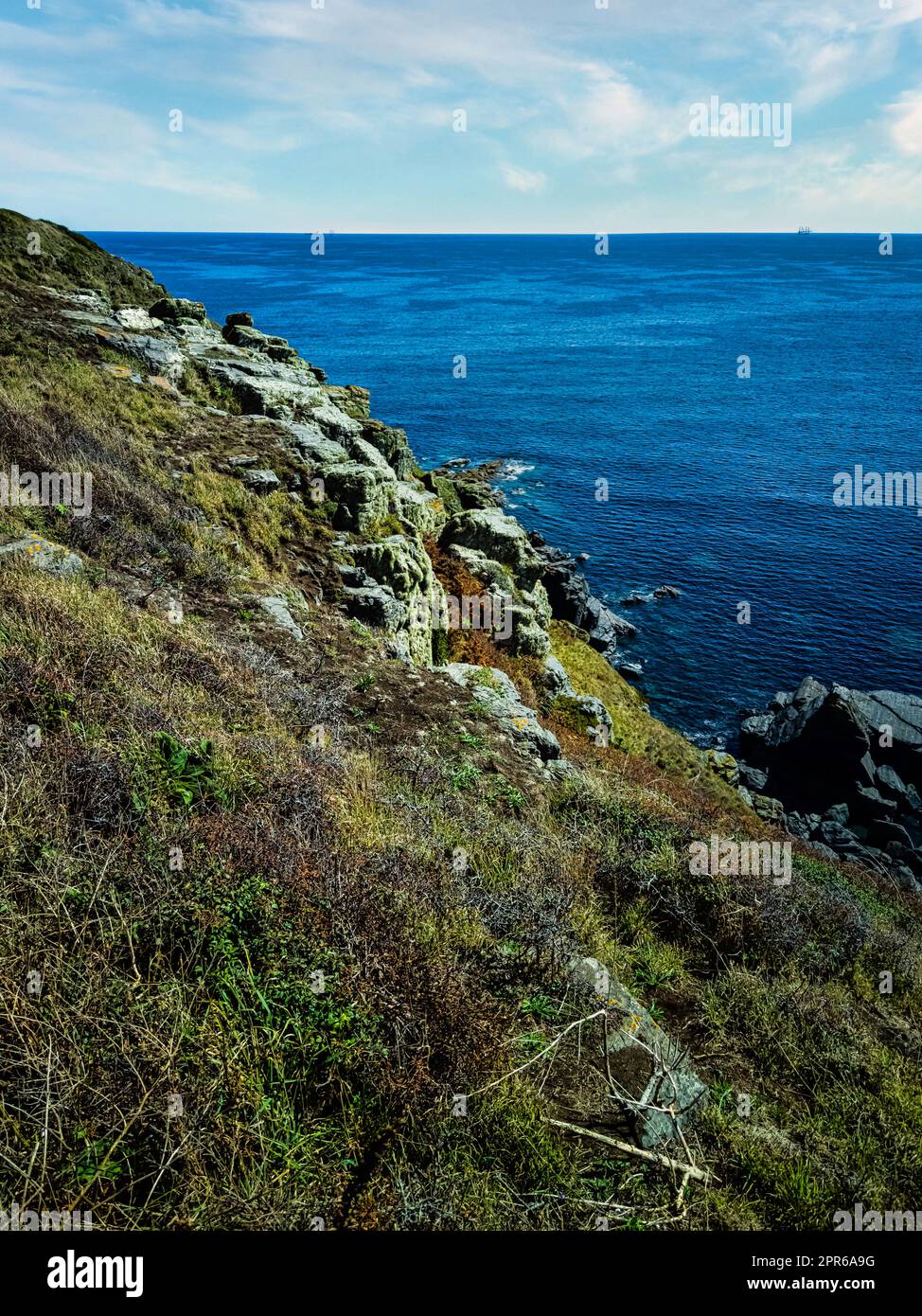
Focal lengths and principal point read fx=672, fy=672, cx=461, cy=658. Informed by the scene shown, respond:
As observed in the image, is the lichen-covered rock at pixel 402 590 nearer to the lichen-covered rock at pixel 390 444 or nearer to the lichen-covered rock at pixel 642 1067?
the lichen-covered rock at pixel 390 444

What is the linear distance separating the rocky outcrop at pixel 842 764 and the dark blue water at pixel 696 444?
7.61ft

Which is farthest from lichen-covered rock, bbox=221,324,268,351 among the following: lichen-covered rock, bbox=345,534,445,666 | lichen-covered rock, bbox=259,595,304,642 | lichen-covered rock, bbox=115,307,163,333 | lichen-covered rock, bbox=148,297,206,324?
lichen-covered rock, bbox=259,595,304,642

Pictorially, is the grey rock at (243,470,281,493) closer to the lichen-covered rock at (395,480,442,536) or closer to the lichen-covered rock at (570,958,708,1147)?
the lichen-covered rock at (395,480,442,536)

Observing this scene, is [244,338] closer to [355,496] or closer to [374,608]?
[355,496]

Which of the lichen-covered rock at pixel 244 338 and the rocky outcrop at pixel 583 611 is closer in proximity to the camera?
the lichen-covered rock at pixel 244 338

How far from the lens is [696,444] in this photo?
207 feet

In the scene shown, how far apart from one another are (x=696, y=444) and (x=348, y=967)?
2623 inches

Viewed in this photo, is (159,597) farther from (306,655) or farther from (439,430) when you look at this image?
(439,430)

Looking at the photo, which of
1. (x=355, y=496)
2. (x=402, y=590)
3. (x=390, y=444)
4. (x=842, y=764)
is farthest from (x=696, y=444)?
(x=402, y=590)

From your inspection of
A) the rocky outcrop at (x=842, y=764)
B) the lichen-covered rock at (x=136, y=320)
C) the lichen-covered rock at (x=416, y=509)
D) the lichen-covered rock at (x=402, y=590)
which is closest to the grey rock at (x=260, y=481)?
the lichen-covered rock at (x=402, y=590)

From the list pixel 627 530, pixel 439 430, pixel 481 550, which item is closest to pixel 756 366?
pixel 439 430

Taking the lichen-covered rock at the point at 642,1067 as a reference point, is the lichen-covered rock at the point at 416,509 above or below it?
above

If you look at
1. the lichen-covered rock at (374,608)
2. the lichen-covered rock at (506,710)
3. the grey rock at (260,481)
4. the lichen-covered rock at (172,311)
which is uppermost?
the lichen-covered rock at (172,311)

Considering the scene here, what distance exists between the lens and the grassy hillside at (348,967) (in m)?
3.84
